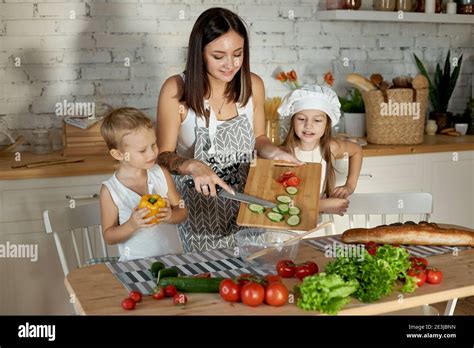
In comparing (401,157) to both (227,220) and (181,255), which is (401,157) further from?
(181,255)

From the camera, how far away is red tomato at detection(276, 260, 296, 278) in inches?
74.2

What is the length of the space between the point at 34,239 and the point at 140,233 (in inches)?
40.0

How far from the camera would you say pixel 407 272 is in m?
1.84

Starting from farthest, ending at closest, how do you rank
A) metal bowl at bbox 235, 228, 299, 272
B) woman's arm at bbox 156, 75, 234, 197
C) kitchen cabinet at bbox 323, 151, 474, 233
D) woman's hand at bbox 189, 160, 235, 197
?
kitchen cabinet at bbox 323, 151, 474, 233 < woman's arm at bbox 156, 75, 234, 197 < woman's hand at bbox 189, 160, 235, 197 < metal bowl at bbox 235, 228, 299, 272

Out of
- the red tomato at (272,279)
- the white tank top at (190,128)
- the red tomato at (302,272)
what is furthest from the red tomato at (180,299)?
the white tank top at (190,128)

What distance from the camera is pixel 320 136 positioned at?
2.95 meters

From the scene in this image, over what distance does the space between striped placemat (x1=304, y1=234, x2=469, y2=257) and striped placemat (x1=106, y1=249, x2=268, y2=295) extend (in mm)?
298

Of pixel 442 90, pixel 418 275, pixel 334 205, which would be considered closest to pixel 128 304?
pixel 418 275

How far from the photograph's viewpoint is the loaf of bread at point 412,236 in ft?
7.22

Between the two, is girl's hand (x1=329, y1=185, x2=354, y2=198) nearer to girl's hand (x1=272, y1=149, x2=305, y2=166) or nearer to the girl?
the girl

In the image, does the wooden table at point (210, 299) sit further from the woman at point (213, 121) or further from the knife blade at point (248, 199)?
the woman at point (213, 121)

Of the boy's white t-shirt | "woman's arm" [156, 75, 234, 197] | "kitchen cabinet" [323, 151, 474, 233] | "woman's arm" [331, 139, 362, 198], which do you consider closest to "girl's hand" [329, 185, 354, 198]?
"woman's arm" [331, 139, 362, 198]
